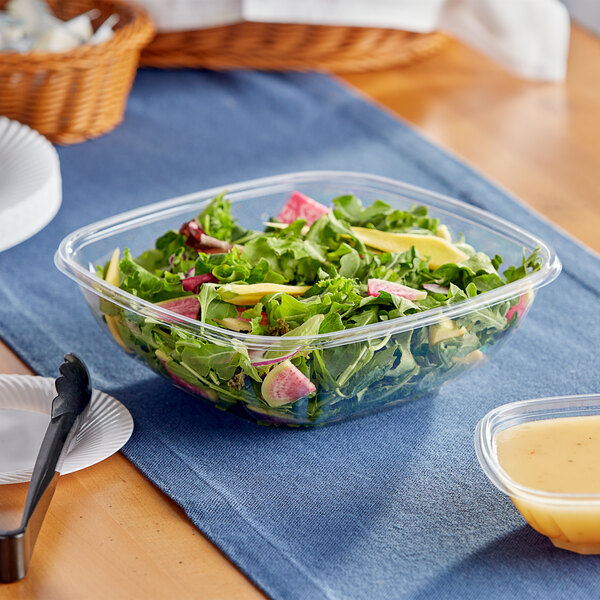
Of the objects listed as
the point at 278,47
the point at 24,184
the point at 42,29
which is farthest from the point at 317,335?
the point at 278,47

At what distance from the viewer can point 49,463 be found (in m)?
0.67

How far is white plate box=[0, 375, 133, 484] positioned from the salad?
59mm

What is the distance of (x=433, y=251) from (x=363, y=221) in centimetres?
10

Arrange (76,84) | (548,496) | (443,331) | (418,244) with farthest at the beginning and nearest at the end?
(76,84)
(418,244)
(443,331)
(548,496)

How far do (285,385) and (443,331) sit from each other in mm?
133

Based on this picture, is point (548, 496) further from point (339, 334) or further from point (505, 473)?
point (339, 334)

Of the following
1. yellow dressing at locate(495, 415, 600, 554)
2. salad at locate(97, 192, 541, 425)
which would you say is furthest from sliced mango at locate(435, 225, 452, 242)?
yellow dressing at locate(495, 415, 600, 554)

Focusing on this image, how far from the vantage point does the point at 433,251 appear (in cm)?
83

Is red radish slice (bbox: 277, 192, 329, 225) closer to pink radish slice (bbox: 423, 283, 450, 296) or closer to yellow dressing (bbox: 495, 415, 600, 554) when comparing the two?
pink radish slice (bbox: 423, 283, 450, 296)

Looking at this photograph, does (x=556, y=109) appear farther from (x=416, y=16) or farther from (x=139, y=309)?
(x=139, y=309)

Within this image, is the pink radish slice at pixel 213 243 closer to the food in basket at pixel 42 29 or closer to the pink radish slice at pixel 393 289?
the pink radish slice at pixel 393 289

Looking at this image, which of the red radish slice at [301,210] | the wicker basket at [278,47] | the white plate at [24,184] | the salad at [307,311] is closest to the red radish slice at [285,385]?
the salad at [307,311]

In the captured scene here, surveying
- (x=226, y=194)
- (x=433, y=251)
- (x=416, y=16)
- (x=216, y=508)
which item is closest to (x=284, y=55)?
(x=416, y=16)

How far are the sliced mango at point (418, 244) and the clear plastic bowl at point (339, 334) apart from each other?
79mm
